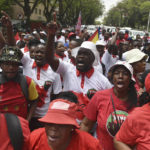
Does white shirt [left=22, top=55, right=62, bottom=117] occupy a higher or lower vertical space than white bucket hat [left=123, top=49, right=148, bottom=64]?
lower

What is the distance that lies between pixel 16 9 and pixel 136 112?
3849 centimetres

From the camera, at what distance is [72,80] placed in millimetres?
2682

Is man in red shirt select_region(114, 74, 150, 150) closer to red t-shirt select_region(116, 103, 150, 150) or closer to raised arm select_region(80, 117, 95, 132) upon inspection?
red t-shirt select_region(116, 103, 150, 150)

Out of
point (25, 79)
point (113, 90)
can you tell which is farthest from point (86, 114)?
point (25, 79)

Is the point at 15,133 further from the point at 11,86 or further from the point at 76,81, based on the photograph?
the point at 76,81

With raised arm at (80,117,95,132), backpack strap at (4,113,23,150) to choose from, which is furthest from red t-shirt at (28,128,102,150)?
raised arm at (80,117,95,132)

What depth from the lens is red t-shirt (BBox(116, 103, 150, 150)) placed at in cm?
173

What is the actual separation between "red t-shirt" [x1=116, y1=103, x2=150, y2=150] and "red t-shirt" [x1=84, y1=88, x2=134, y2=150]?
1.07 feet

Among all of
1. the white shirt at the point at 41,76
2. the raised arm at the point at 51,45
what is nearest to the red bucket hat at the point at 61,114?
the raised arm at the point at 51,45

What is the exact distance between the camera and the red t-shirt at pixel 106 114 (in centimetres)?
214

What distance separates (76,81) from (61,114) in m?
1.07

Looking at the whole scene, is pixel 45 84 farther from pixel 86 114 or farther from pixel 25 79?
pixel 86 114

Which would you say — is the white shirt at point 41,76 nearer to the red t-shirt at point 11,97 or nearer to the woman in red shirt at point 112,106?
the red t-shirt at point 11,97

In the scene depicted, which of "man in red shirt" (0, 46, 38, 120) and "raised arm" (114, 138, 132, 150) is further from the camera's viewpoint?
"man in red shirt" (0, 46, 38, 120)
